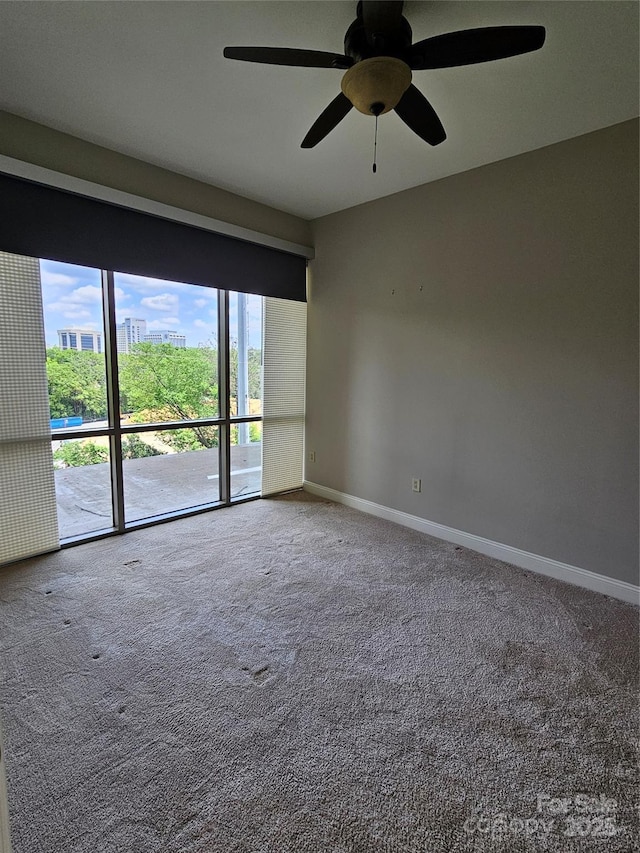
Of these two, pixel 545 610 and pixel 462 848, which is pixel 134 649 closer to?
pixel 462 848

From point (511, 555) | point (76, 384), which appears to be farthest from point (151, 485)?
point (511, 555)

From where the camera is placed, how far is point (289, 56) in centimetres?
152

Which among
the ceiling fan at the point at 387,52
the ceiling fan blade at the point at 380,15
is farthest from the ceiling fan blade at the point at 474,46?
the ceiling fan blade at the point at 380,15

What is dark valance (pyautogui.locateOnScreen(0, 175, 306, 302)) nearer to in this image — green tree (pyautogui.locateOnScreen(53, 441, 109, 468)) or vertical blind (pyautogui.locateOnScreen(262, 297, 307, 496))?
vertical blind (pyautogui.locateOnScreen(262, 297, 307, 496))

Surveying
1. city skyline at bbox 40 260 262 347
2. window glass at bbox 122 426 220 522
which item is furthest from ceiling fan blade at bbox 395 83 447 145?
window glass at bbox 122 426 220 522

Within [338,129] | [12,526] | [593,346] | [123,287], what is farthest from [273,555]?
[338,129]

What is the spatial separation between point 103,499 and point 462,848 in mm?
2954

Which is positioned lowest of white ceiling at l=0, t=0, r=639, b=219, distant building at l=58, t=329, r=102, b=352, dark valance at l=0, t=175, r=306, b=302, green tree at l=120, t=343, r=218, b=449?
green tree at l=120, t=343, r=218, b=449

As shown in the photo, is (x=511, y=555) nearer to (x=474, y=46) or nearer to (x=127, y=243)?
(x=474, y=46)

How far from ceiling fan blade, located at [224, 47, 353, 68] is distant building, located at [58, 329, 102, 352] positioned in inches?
80.6

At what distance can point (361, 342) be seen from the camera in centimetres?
371

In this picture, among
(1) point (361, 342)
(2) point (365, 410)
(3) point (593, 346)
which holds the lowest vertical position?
(2) point (365, 410)

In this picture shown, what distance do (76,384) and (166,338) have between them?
2.48ft

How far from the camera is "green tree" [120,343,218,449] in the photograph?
10.4ft
